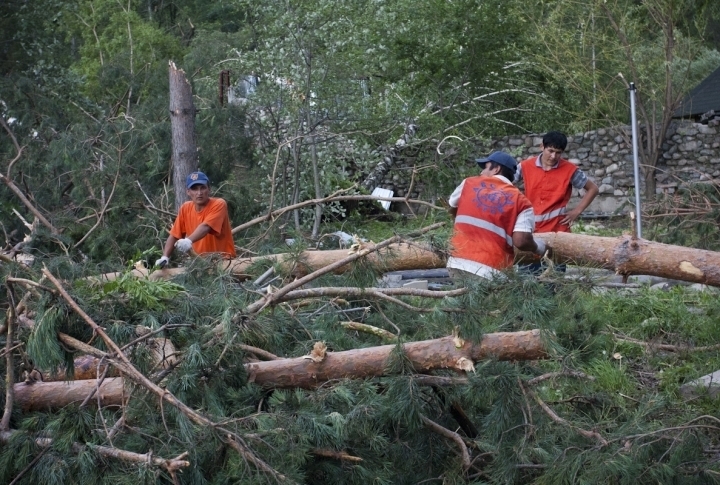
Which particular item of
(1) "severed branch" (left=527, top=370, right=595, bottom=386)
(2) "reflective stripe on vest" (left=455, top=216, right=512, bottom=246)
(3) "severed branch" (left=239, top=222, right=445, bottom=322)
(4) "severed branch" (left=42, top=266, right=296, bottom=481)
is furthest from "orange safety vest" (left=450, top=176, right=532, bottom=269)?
(4) "severed branch" (left=42, top=266, right=296, bottom=481)

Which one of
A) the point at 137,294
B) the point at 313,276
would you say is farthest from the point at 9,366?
the point at 313,276

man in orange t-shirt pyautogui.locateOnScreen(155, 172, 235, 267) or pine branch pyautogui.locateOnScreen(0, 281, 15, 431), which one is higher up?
pine branch pyautogui.locateOnScreen(0, 281, 15, 431)

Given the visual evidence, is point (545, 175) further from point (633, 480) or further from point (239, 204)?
point (239, 204)

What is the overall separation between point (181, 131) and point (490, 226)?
4397 mm

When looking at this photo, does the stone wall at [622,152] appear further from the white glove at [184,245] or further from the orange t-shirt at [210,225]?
the white glove at [184,245]

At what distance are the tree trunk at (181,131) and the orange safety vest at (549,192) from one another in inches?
136

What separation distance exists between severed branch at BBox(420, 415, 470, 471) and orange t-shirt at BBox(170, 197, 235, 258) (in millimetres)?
2587

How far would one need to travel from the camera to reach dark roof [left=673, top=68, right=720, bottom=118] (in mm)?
17745

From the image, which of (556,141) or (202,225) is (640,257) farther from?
(202,225)

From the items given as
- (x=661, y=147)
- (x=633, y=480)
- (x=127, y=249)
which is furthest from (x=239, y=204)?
(x=661, y=147)

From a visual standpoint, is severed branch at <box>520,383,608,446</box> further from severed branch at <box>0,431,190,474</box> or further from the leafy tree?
the leafy tree

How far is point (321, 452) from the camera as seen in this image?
4051mm

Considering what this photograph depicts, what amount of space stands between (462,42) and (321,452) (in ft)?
34.7

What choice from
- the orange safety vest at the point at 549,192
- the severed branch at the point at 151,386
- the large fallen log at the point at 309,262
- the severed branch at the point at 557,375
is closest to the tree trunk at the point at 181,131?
the large fallen log at the point at 309,262
